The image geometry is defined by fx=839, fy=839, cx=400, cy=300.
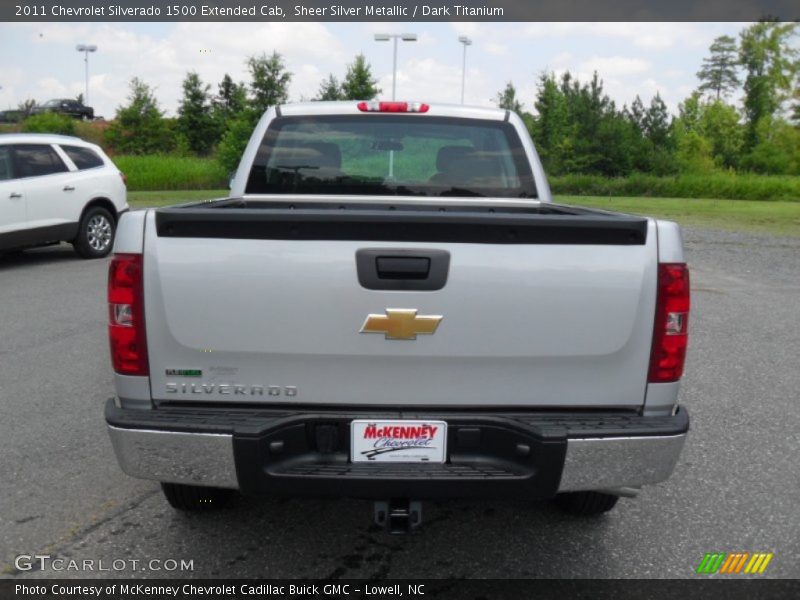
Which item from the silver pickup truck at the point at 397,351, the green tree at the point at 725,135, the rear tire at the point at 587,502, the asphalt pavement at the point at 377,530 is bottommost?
the asphalt pavement at the point at 377,530

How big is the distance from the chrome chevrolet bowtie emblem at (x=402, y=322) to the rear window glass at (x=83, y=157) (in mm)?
10884

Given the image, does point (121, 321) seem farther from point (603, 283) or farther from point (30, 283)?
point (30, 283)

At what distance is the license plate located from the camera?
9.16ft

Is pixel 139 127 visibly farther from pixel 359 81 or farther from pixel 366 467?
pixel 366 467

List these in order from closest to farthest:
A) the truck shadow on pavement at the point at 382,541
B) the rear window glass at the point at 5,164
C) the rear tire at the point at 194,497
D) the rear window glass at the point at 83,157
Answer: the truck shadow on pavement at the point at 382,541 < the rear tire at the point at 194,497 < the rear window glass at the point at 5,164 < the rear window glass at the point at 83,157

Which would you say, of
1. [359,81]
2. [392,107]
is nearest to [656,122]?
[359,81]

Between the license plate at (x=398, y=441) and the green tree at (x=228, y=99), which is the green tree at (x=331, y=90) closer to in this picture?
the green tree at (x=228, y=99)

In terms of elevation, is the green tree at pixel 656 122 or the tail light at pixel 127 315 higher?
the green tree at pixel 656 122

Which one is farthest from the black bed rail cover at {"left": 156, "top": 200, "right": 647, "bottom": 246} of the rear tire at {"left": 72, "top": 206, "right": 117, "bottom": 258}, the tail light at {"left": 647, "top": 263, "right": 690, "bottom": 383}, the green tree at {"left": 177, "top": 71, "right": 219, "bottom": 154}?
the green tree at {"left": 177, "top": 71, "right": 219, "bottom": 154}

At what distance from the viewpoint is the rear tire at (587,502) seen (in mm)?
3674

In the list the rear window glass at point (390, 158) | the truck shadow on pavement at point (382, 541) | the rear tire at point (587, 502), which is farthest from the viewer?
the rear window glass at point (390, 158)

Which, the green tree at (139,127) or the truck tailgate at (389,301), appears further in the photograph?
the green tree at (139,127)

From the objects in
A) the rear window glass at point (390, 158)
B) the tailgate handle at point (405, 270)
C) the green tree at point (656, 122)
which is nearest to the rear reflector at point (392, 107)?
the rear window glass at point (390, 158)

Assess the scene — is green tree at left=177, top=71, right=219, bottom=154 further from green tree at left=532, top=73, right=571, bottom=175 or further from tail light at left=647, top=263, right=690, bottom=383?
tail light at left=647, top=263, right=690, bottom=383
